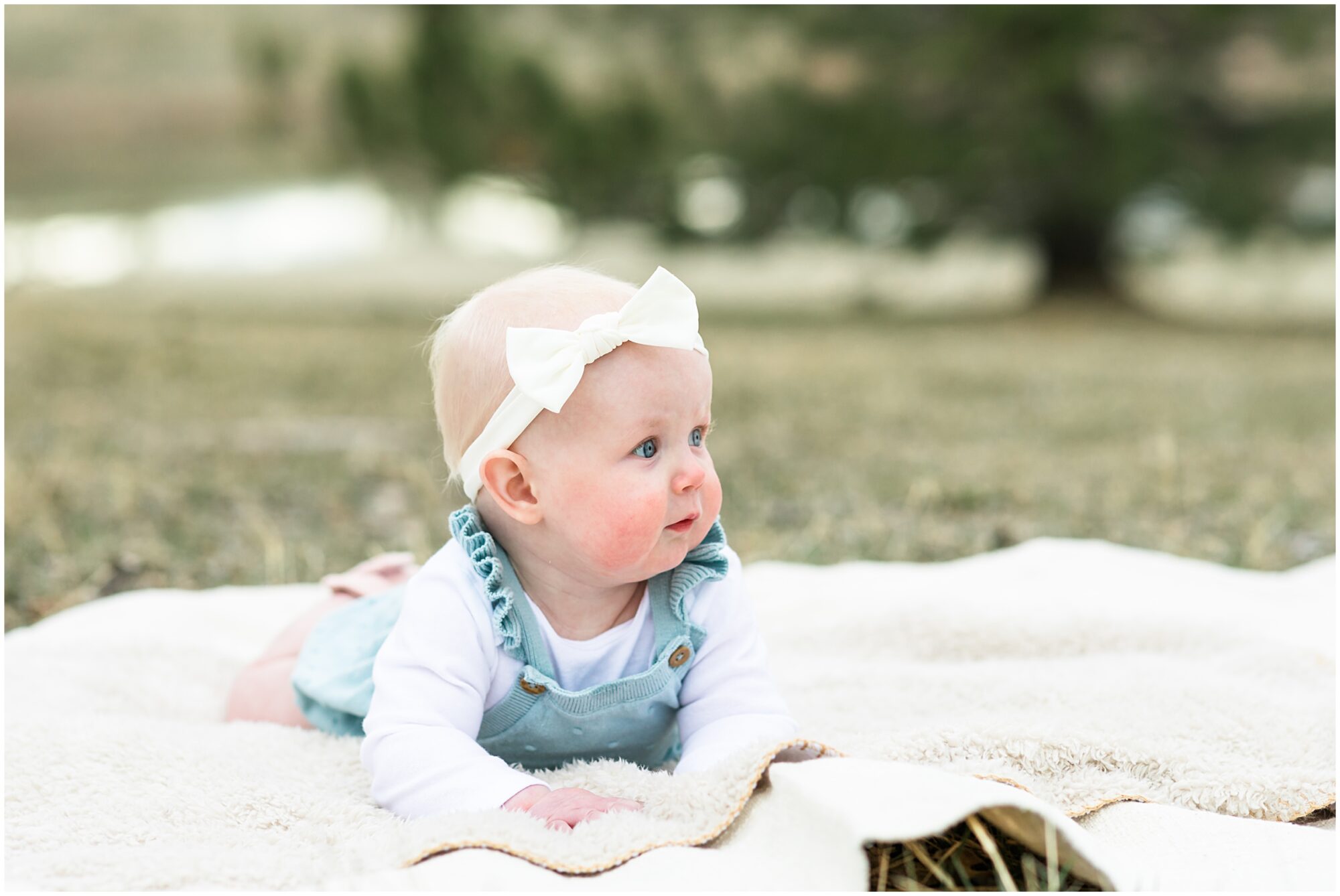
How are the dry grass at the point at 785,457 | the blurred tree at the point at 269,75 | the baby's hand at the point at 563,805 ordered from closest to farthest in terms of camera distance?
the baby's hand at the point at 563,805 → the dry grass at the point at 785,457 → the blurred tree at the point at 269,75

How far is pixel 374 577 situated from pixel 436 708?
0.75 meters

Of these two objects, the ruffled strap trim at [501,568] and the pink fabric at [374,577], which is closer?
the ruffled strap trim at [501,568]

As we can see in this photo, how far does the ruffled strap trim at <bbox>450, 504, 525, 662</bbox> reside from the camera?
1.78 m

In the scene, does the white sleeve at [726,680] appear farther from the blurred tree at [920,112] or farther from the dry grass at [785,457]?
the blurred tree at [920,112]

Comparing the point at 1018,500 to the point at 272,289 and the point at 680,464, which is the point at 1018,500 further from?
the point at 272,289

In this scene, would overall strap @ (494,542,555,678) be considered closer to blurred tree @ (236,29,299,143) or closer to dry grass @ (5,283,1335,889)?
dry grass @ (5,283,1335,889)

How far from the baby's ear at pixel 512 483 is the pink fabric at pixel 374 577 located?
2.26ft

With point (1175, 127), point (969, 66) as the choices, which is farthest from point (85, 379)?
point (1175, 127)

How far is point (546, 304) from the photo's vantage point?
179 centimetres

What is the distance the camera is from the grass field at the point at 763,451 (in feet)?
11.1

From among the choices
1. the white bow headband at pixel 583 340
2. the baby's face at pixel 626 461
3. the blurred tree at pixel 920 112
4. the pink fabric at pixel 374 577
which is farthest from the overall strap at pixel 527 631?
the blurred tree at pixel 920 112

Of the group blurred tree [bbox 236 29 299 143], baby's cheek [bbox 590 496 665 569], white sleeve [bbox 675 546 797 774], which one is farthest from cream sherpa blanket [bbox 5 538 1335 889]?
blurred tree [bbox 236 29 299 143]

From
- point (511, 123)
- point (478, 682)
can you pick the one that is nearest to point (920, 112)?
point (511, 123)

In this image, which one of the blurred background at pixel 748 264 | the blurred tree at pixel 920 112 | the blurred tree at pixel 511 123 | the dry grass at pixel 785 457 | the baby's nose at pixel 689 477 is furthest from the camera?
the blurred tree at pixel 511 123
